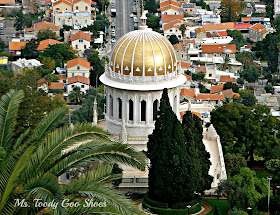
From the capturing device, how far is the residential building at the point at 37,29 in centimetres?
15700

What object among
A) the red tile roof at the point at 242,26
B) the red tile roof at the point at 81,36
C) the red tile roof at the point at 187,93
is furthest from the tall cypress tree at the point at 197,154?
the red tile roof at the point at 242,26

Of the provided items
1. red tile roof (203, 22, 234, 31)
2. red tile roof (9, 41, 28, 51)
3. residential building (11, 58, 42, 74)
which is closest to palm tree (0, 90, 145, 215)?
residential building (11, 58, 42, 74)

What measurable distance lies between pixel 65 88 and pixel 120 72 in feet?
189

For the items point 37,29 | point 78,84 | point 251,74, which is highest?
point 37,29

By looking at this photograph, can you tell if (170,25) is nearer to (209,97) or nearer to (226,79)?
(226,79)

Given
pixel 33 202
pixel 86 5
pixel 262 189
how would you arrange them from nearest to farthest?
pixel 33 202
pixel 262 189
pixel 86 5

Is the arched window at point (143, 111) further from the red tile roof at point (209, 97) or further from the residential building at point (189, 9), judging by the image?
the residential building at point (189, 9)

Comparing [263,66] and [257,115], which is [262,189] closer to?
[257,115]

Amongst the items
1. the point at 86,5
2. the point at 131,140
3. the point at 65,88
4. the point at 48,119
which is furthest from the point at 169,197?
the point at 86,5

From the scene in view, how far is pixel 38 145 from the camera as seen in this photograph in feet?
144

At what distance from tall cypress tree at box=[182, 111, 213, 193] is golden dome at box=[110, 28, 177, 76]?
505cm

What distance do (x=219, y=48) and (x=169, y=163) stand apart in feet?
282

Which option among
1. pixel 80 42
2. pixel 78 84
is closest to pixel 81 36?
pixel 80 42

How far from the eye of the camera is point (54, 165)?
4294 cm
